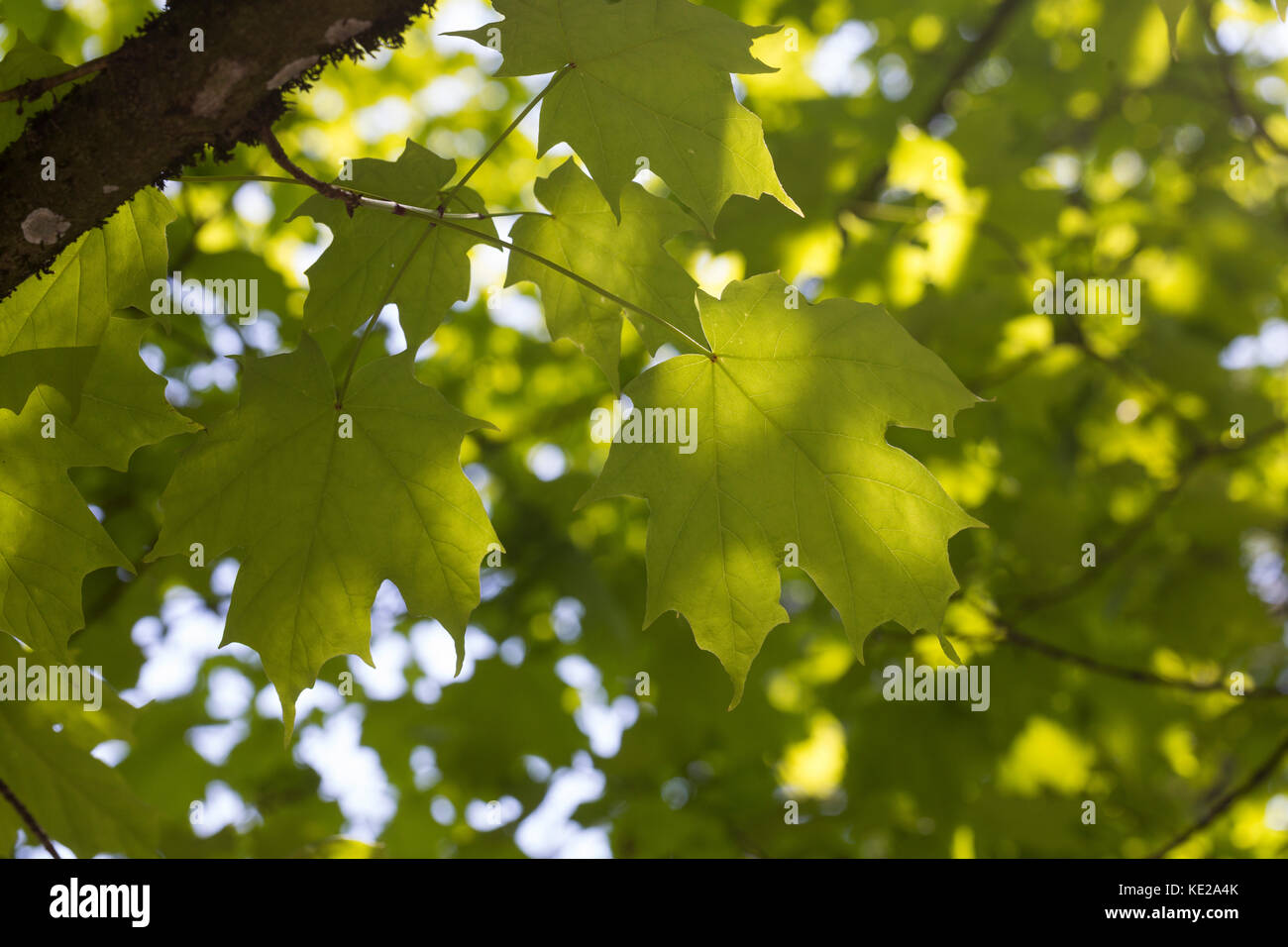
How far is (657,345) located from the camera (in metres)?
1.64

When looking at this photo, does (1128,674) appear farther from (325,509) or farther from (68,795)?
(68,795)

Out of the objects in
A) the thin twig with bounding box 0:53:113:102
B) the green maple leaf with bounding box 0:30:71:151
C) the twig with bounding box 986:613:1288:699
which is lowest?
the twig with bounding box 986:613:1288:699

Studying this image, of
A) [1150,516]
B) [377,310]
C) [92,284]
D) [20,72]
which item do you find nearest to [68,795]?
[92,284]

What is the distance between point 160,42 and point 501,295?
10.1 ft

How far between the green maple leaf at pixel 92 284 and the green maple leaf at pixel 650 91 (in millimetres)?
664

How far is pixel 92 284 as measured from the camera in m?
1.43

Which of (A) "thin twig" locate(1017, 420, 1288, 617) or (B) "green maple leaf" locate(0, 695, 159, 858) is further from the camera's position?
(A) "thin twig" locate(1017, 420, 1288, 617)

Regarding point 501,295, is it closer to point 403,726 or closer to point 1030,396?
point 403,726

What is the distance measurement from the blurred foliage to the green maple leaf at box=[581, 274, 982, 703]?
205cm

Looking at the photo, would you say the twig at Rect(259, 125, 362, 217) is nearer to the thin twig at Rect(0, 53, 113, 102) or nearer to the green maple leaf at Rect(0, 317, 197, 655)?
the thin twig at Rect(0, 53, 113, 102)

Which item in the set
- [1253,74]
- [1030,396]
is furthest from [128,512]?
[1253,74]

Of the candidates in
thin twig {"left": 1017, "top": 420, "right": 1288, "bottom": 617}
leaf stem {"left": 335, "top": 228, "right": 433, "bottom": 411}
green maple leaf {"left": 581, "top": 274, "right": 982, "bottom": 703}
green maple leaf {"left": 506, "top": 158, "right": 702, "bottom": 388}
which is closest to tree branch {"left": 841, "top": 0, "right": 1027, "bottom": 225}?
thin twig {"left": 1017, "top": 420, "right": 1288, "bottom": 617}

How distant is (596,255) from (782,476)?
60 centimetres

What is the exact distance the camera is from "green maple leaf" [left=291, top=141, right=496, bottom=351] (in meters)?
1.59
